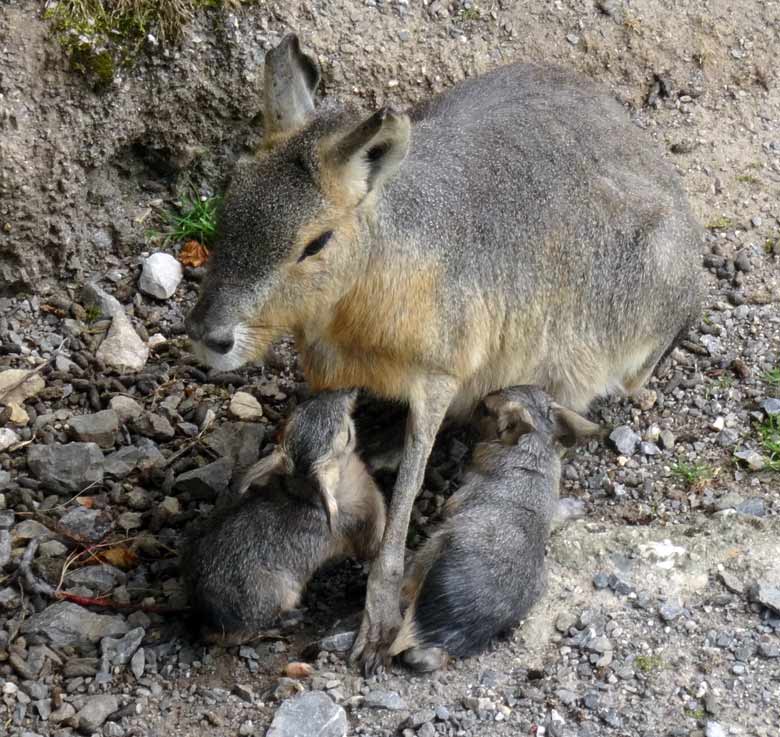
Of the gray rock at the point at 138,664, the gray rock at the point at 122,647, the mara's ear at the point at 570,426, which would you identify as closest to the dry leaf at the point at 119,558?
the gray rock at the point at 122,647

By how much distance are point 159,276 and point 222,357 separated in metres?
2.21

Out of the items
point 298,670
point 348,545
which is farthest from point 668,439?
point 298,670

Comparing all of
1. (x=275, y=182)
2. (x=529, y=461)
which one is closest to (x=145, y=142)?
(x=275, y=182)

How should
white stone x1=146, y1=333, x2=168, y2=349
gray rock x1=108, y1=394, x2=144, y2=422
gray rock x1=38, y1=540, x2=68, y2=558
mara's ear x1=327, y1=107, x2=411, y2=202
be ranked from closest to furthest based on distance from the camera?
mara's ear x1=327, y1=107, x2=411, y2=202, gray rock x1=38, y1=540, x2=68, y2=558, gray rock x1=108, y1=394, x2=144, y2=422, white stone x1=146, y1=333, x2=168, y2=349

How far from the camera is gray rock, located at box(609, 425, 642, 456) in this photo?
6262 millimetres

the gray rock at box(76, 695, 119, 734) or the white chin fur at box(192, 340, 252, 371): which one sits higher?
the white chin fur at box(192, 340, 252, 371)

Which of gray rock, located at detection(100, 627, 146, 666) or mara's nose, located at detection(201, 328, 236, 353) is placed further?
gray rock, located at detection(100, 627, 146, 666)

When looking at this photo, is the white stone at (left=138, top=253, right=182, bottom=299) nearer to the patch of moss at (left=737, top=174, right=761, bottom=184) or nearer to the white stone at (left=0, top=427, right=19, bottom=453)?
the white stone at (left=0, top=427, right=19, bottom=453)

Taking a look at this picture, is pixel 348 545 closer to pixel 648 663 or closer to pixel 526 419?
pixel 526 419

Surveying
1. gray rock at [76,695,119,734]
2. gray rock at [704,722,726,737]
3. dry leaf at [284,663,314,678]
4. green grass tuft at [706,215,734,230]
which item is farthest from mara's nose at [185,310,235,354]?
green grass tuft at [706,215,734,230]

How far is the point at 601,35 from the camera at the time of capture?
767 cm

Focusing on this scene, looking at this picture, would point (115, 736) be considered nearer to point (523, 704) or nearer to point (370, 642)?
point (370, 642)

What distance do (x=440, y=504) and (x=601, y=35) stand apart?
11.1ft

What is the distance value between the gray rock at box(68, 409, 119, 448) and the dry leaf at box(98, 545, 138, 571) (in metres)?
0.70
